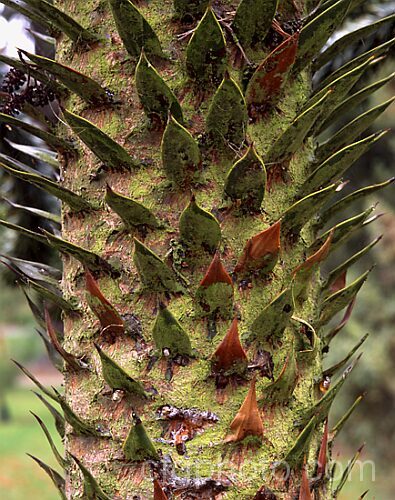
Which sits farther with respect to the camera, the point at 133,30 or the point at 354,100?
the point at 354,100

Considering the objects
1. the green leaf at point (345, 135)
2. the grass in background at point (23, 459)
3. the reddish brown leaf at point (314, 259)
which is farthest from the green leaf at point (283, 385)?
the grass in background at point (23, 459)

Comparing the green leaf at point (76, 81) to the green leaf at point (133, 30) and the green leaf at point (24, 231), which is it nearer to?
the green leaf at point (133, 30)

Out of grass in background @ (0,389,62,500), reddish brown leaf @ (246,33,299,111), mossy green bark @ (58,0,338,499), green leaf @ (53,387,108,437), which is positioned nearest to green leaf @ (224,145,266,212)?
mossy green bark @ (58,0,338,499)

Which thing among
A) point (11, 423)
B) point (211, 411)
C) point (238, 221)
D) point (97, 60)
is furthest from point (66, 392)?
point (11, 423)

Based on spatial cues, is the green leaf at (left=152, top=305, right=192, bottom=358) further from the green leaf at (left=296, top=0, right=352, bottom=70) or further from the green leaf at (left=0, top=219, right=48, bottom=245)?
the green leaf at (left=296, top=0, right=352, bottom=70)

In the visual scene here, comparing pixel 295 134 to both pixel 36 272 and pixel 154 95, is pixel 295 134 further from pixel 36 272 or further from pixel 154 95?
pixel 36 272

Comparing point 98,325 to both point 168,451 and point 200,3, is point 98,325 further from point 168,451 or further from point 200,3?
point 200,3

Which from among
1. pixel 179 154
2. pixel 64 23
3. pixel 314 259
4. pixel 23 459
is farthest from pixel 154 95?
pixel 23 459
